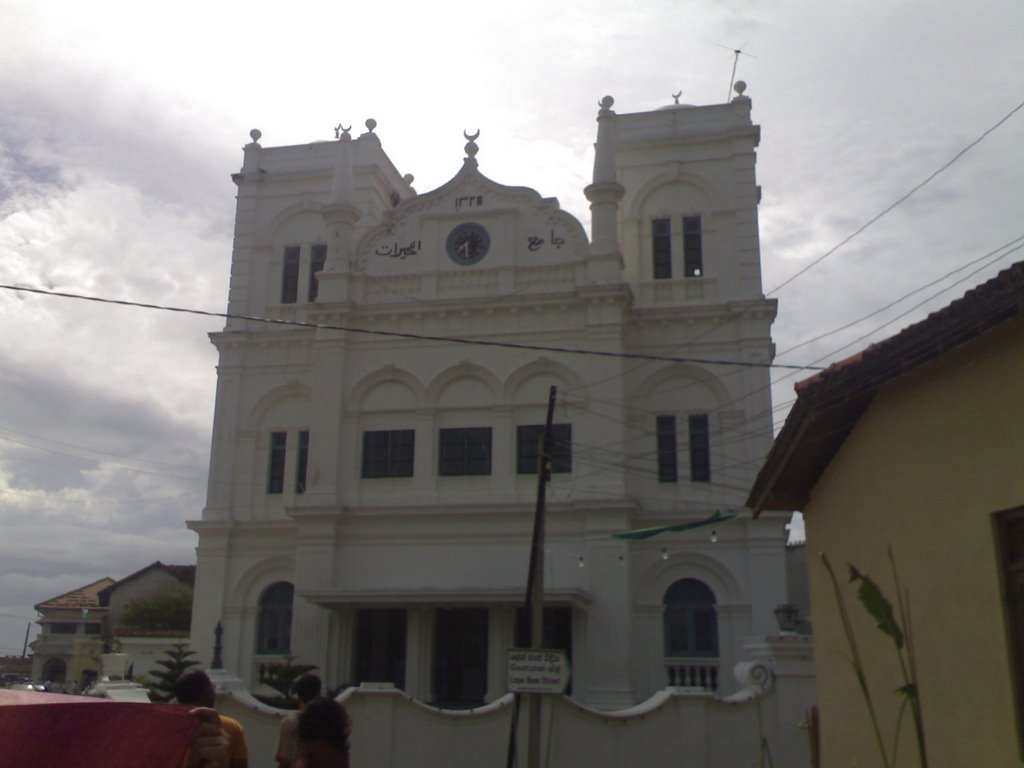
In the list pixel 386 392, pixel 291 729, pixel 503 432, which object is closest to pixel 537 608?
pixel 291 729

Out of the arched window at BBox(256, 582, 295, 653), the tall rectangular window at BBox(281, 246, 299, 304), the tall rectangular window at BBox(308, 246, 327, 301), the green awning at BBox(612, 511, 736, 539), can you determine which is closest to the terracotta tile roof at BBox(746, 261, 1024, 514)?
the green awning at BBox(612, 511, 736, 539)

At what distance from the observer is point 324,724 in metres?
5.54

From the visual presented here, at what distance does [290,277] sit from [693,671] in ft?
48.9

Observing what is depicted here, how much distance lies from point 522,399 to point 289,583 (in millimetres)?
7433

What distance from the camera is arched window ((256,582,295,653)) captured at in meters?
24.8

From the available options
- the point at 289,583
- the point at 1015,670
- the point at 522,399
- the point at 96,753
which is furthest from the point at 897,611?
the point at 289,583

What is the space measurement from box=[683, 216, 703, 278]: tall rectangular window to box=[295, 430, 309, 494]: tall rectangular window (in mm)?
10600

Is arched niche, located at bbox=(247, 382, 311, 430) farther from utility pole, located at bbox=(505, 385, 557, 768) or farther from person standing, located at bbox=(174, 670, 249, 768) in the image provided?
person standing, located at bbox=(174, 670, 249, 768)

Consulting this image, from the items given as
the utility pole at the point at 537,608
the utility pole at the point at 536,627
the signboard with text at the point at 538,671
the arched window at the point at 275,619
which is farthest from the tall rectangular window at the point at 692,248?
the signboard with text at the point at 538,671

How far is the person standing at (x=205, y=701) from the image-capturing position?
5004 millimetres

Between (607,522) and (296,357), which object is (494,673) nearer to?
(607,522)

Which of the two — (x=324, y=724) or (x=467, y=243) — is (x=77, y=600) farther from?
(x=324, y=724)

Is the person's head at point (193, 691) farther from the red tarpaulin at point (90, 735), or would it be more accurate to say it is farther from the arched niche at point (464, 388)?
the arched niche at point (464, 388)

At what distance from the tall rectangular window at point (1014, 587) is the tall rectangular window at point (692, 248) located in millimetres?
19284
